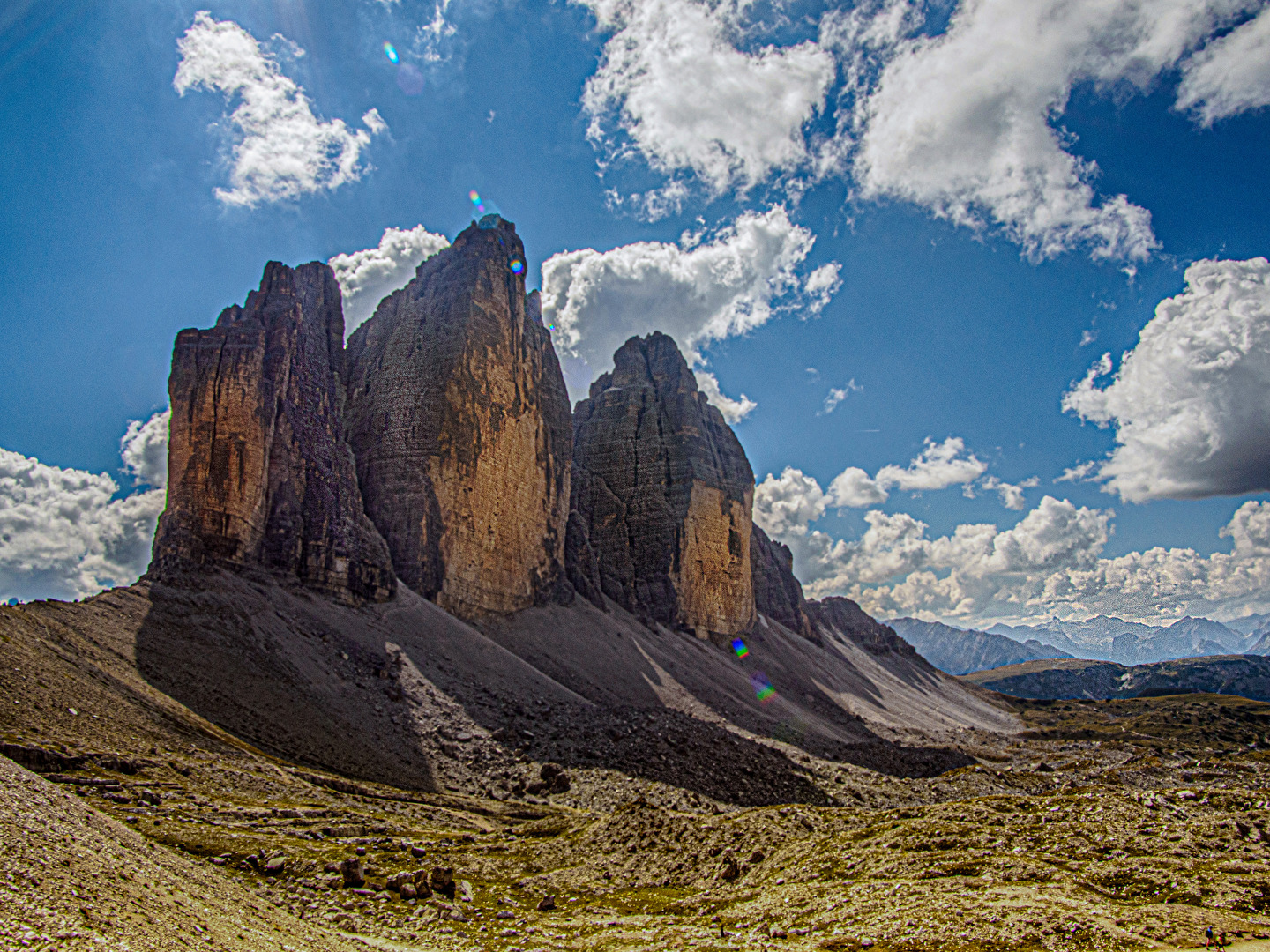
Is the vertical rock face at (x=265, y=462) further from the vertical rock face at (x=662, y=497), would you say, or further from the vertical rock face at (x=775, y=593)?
the vertical rock face at (x=775, y=593)

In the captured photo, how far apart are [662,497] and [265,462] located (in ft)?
221

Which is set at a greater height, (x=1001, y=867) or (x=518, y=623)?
(x=518, y=623)

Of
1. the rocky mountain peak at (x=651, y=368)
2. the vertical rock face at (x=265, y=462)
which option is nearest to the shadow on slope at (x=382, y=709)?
the vertical rock face at (x=265, y=462)

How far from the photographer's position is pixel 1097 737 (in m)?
118

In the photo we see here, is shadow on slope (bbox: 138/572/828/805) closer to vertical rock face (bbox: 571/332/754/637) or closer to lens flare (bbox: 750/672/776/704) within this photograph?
lens flare (bbox: 750/672/776/704)

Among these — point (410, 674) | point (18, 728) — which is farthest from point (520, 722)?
point (18, 728)

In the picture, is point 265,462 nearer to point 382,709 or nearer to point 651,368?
point 382,709

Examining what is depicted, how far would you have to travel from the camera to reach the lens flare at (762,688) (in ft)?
296

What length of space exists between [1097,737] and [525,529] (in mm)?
101383

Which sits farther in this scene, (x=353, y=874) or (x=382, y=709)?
(x=382, y=709)

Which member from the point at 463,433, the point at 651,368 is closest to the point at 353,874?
the point at 463,433

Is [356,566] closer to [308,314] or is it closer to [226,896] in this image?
[308,314]

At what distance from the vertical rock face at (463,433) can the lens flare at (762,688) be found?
89.5ft

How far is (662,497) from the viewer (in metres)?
113
